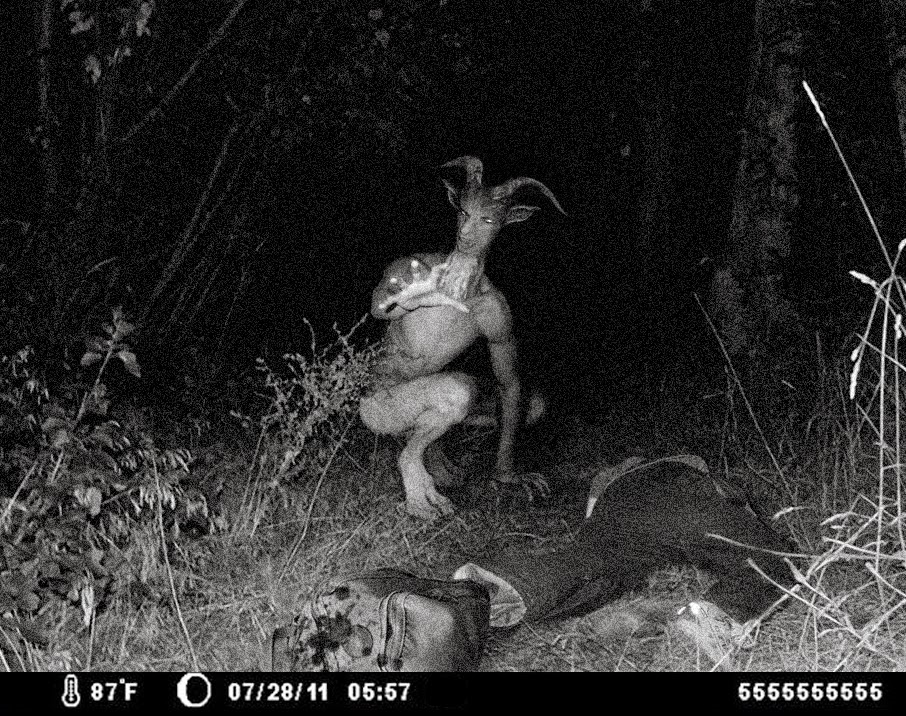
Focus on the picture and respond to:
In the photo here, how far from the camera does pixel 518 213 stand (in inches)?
190

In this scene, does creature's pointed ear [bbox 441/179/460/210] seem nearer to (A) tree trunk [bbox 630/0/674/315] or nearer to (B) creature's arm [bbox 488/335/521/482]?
(B) creature's arm [bbox 488/335/521/482]

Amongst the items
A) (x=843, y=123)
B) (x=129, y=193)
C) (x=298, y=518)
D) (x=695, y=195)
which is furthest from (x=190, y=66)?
(x=695, y=195)

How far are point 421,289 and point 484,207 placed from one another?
0.45 meters

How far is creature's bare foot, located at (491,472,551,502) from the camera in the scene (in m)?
5.40

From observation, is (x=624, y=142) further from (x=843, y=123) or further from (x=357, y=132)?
(x=357, y=132)

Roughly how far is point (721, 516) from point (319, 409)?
5.43 feet

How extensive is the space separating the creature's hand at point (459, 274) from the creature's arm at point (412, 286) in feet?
0.09

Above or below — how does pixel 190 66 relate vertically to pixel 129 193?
above

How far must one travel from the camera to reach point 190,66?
220 inches

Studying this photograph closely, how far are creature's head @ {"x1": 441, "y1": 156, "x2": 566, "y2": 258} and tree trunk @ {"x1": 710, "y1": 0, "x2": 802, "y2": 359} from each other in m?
2.20
